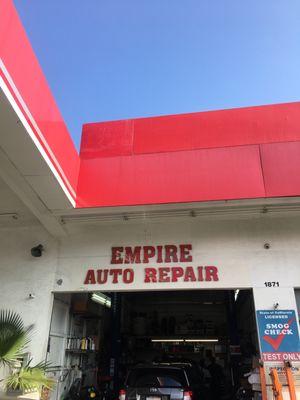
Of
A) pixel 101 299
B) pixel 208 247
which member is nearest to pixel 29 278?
pixel 101 299

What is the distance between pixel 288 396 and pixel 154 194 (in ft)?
15.1

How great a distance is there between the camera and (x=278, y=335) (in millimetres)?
7316

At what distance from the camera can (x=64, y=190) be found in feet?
23.2

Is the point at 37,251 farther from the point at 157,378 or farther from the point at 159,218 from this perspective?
the point at 157,378

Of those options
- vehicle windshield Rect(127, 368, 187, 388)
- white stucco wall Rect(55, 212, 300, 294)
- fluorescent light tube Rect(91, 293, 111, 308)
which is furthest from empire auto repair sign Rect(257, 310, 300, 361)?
fluorescent light tube Rect(91, 293, 111, 308)

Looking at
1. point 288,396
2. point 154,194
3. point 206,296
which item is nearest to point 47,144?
point 154,194

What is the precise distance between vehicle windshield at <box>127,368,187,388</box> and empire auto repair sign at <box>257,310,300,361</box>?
1.72 m

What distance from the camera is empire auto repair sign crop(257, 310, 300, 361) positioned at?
7176 millimetres

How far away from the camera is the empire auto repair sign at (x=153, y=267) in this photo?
802 centimetres

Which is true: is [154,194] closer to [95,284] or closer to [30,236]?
[95,284]

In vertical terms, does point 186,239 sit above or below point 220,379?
above

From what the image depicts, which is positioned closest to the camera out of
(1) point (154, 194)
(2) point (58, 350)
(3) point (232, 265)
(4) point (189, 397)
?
(4) point (189, 397)

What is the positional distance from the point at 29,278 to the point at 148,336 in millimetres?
8126

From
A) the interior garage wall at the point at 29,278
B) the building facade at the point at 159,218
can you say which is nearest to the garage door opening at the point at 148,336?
the building facade at the point at 159,218
